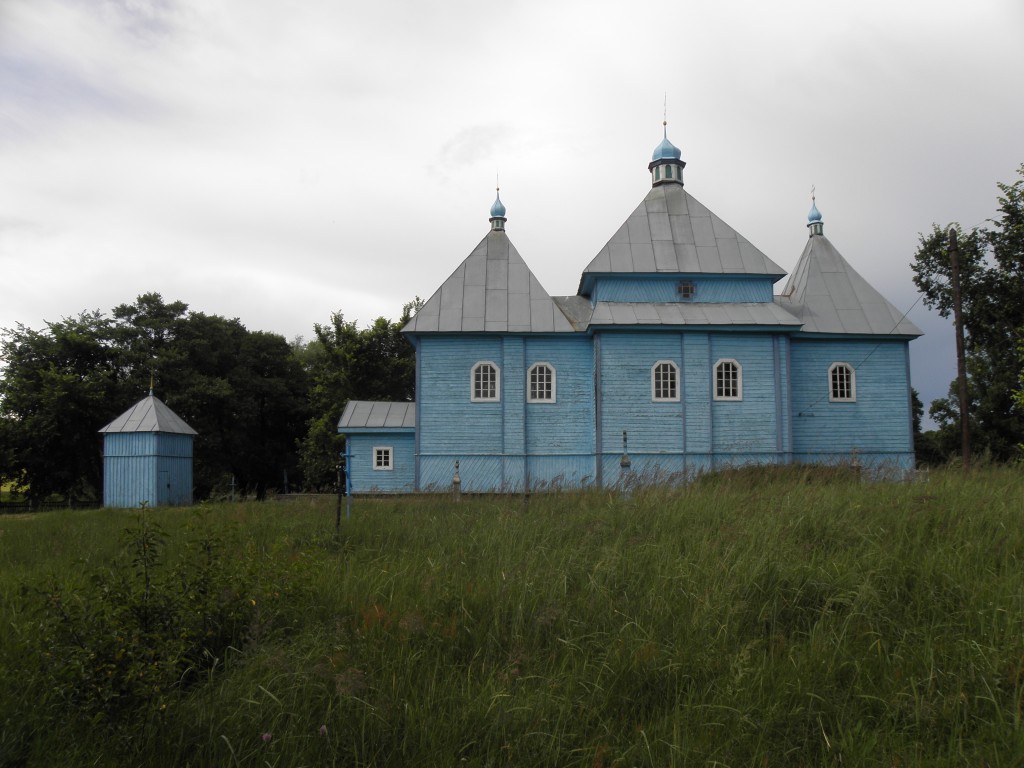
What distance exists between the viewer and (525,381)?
20.6 m

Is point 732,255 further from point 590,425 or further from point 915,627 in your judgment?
point 915,627

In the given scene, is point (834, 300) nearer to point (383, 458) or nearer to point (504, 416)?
point (504, 416)

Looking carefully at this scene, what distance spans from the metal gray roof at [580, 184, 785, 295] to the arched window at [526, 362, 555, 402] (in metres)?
2.94

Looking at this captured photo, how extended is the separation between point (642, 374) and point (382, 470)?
25.3ft

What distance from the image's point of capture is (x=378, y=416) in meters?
22.0

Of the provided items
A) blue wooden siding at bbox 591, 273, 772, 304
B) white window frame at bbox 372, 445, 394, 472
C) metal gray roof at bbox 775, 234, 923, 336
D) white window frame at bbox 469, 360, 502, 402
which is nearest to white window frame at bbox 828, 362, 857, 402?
metal gray roof at bbox 775, 234, 923, 336

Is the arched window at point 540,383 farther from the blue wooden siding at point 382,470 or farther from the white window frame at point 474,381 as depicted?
the blue wooden siding at point 382,470

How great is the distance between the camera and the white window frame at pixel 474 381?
20.5 meters

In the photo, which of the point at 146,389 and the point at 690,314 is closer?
the point at 690,314

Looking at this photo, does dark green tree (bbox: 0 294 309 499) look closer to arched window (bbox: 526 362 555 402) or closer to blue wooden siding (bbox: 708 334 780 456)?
arched window (bbox: 526 362 555 402)

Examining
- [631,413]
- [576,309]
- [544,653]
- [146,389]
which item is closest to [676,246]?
[576,309]

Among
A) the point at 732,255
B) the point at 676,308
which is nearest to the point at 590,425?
the point at 676,308

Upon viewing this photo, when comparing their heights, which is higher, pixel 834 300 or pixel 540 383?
pixel 834 300

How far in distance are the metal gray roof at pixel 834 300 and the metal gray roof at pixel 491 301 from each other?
7376 millimetres
